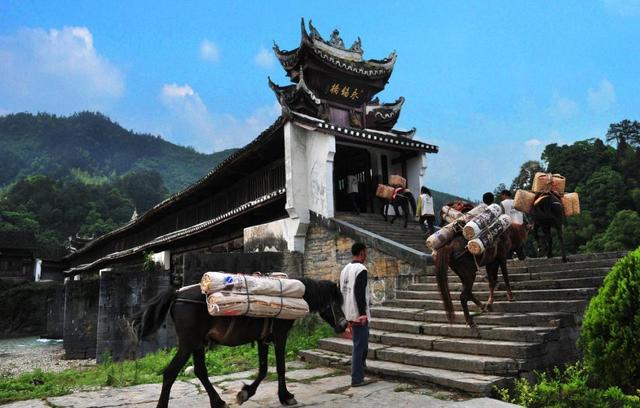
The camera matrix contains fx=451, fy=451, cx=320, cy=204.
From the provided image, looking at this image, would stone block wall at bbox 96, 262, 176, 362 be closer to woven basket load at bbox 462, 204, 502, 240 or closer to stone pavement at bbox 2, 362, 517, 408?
stone pavement at bbox 2, 362, 517, 408

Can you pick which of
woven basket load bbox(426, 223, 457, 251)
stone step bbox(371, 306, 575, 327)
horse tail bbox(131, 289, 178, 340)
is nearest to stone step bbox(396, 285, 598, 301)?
stone step bbox(371, 306, 575, 327)

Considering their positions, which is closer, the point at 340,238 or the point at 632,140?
the point at 340,238

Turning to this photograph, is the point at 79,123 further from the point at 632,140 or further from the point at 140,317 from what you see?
the point at 140,317

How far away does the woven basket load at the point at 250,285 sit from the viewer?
4.85 meters

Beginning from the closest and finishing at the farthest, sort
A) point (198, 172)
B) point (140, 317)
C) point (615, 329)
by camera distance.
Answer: point (615, 329) < point (140, 317) < point (198, 172)

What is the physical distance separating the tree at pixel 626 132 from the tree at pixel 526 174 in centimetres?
1428

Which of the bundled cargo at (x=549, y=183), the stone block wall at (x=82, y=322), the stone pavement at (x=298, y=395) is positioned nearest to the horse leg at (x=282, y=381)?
the stone pavement at (x=298, y=395)

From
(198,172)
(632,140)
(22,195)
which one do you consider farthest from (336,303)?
(198,172)

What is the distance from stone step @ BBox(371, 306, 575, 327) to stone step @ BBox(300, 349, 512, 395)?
1.15 metres

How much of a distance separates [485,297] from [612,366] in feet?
9.58

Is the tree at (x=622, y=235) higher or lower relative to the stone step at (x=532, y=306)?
higher

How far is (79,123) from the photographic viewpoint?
122938 mm

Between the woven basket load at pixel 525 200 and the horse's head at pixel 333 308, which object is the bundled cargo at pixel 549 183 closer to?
the woven basket load at pixel 525 200

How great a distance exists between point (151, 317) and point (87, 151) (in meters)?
126
